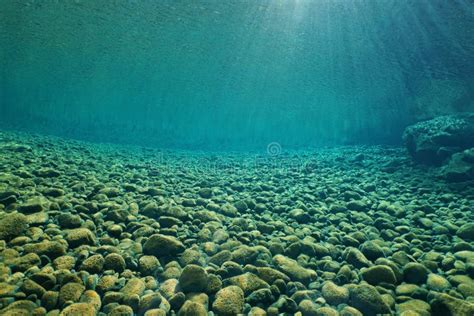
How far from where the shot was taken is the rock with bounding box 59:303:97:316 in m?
2.56

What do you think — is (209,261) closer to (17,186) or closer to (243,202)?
(243,202)

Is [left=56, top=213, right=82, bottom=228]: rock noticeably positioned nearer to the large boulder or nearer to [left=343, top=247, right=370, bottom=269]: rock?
[left=343, top=247, right=370, bottom=269]: rock

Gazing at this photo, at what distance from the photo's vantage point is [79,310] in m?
2.62

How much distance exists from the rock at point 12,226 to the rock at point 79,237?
0.61 metres

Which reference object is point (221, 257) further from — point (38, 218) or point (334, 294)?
point (38, 218)

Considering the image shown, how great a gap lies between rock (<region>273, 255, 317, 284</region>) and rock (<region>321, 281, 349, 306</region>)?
10.8 inches

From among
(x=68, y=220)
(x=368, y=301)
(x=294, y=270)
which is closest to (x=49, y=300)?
(x=68, y=220)

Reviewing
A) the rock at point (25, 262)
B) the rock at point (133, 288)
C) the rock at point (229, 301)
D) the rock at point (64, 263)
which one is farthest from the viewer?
the rock at point (64, 263)

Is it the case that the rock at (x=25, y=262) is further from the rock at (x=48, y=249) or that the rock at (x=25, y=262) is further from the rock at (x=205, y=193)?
the rock at (x=205, y=193)

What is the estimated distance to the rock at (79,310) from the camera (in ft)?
8.39

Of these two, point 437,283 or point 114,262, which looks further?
point 437,283

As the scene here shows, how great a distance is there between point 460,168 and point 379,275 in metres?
6.71

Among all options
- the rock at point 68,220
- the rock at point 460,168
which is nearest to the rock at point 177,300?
the rock at point 68,220

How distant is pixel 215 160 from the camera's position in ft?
47.3
